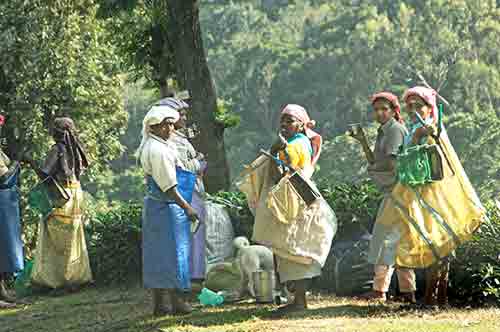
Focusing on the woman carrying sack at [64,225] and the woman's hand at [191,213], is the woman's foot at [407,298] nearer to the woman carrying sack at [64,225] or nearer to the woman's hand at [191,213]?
the woman's hand at [191,213]

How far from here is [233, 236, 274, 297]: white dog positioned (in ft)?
30.0

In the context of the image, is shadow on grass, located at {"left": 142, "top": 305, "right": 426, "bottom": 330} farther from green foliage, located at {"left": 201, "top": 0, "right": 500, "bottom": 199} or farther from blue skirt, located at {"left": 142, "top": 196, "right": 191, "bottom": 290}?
green foliage, located at {"left": 201, "top": 0, "right": 500, "bottom": 199}

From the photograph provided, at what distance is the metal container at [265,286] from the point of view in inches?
352

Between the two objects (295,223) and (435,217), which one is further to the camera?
(295,223)

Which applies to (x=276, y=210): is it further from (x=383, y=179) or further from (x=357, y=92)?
(x=357, y=92)

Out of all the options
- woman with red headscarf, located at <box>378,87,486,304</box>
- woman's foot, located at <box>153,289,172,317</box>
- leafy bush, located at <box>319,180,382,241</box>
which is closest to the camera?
woman with red headscarf, located at <box>378,87,486,304</box>

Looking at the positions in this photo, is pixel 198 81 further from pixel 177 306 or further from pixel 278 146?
pixel 177 306

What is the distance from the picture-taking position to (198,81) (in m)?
12.5

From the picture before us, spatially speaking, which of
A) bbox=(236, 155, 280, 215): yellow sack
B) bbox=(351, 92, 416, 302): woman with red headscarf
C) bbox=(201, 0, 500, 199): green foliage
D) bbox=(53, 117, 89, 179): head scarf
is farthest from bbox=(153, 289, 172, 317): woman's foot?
bbox=(201, 0, 500, 199): green foliage

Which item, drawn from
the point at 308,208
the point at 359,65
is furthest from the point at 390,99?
the point at 359,65

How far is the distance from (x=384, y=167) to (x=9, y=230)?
4.18m

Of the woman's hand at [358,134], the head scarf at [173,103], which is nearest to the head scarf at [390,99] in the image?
the woman's hand at [358,134]

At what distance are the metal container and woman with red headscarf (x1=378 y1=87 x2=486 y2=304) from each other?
1359mm

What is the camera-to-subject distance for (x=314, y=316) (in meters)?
8.07
